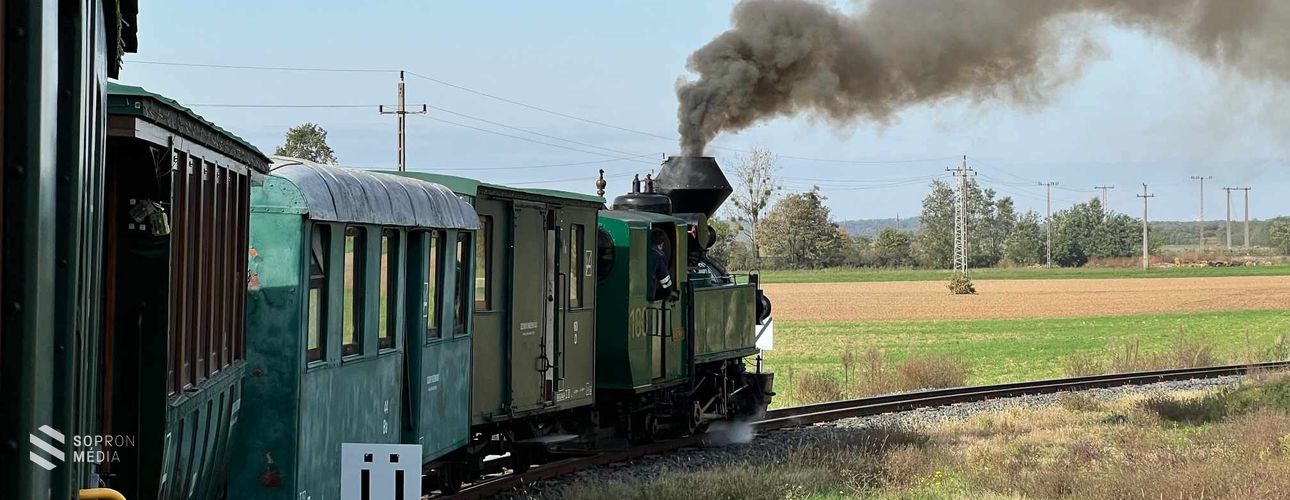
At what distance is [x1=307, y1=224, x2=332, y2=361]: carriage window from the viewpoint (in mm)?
7262

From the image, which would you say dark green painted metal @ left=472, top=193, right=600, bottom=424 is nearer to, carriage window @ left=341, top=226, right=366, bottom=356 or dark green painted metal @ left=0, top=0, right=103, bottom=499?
carriage window @ left=341, top=226, right=366, bottom=356

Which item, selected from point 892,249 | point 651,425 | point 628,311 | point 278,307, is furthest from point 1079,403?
point 892,249

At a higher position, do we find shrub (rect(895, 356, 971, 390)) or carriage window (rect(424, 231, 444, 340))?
carriage window (rect(424, 231, 444, 340))

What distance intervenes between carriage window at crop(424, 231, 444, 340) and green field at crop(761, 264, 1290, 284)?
80.1 meters

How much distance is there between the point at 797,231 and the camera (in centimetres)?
10156

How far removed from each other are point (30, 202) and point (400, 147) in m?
42.9

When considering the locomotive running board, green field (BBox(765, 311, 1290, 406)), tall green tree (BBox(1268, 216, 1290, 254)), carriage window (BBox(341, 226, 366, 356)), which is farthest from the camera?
tall green tree (BBox(1268, 216, 1290, 254))

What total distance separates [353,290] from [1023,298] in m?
68.2

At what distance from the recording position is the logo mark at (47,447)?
2469mm

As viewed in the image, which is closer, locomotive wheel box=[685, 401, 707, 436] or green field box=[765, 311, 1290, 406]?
locomotive wheel box=[685, 401, 707, 436]

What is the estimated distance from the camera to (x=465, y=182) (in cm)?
1084

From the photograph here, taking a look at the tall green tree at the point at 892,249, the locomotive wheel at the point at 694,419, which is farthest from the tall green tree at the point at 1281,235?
the locomotive wheel at the point at 694,419

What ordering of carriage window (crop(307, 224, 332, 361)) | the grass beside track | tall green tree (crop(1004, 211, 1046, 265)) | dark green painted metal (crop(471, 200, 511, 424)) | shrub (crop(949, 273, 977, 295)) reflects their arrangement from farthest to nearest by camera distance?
A: tall green tree (crop(1004, 211, 1046, 265)), shrub (crop(949, 273, 977, 295)), the grass beside track, dark green painted metal (crop(471, 200, 511, 424)), carriage window (crop(307, 224, 332, 361))

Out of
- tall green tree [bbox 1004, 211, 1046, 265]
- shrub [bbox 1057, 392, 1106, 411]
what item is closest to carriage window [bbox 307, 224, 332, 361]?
shrub [bbox 1057, 392, 1106, 411]
